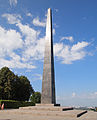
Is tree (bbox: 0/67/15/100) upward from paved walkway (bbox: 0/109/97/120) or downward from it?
upward


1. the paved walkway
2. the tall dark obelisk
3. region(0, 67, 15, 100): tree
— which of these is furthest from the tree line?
the paved walkway

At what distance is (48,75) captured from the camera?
16656 mm

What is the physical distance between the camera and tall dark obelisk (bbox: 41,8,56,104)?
1591cm

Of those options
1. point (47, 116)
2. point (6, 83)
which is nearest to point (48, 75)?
point (47, 116)

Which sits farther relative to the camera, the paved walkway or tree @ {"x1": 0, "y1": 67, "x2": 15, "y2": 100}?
tree @ {"x1": 0, "y1": 67, "x2": 15, "y2": 100}

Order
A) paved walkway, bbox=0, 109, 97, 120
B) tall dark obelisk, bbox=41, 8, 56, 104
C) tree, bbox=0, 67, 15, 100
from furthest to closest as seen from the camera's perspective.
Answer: tree, bbox=0, 67, 15, 100
tall dark obelisk, bbox=41, 8, 56, 104
paved walkway, bbox=0, 109, 97, 120

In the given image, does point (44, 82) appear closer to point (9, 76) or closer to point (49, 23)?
point (49, 23)

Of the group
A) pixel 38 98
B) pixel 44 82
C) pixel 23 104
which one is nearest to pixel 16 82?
pixel 23 104

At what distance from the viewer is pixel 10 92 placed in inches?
1326

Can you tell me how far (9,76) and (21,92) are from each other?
22.5 feet

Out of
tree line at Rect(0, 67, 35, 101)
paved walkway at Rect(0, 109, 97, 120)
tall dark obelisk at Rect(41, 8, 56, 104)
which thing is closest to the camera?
paved walkway at Rect(0, 109, 97, 120)

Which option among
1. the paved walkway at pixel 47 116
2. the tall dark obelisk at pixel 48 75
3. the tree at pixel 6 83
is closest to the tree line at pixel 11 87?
the tree at pixel 6 83

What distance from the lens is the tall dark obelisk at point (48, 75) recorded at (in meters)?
15.9

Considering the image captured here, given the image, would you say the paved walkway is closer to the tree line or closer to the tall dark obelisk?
the tall dark obelisk
